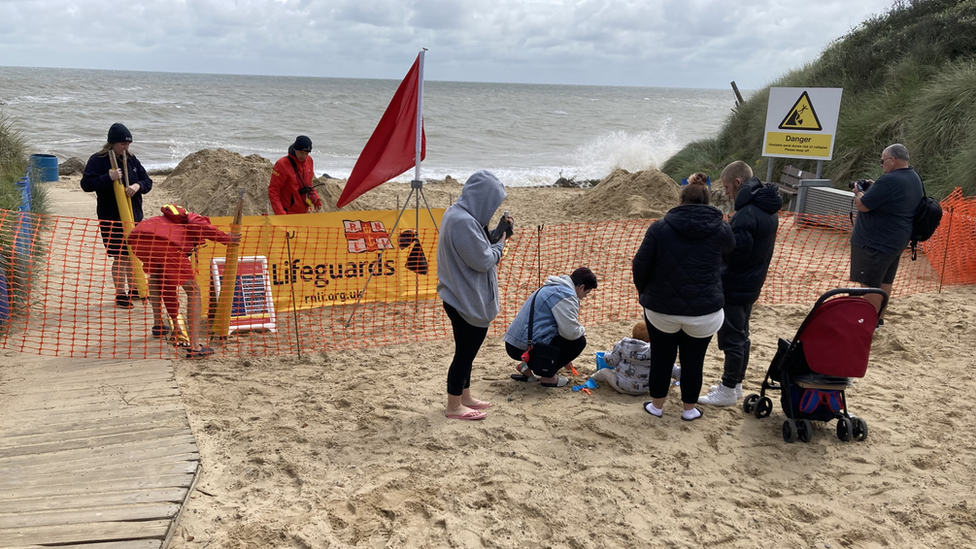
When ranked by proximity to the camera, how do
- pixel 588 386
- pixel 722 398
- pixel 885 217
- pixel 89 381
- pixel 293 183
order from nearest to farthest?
pixel 722 398
pixel 89 381
pixel 588 386
pixel 885 217
pixel 293 183

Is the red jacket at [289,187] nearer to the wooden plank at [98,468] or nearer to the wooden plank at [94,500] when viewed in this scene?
the wooden plank at [98,468]

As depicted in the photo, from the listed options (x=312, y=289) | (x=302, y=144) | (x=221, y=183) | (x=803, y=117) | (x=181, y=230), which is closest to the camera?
(x=181, y=230)

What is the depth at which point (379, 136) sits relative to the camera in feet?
20.6

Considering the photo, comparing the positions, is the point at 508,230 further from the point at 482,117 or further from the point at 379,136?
the point at 482,117

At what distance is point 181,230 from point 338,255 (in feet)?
5.86

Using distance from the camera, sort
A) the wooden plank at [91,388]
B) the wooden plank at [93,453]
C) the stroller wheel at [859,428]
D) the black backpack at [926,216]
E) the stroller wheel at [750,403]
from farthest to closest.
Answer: the black backpack at [926,216] < the wooden plank at [91,388] < the stroller wheel at [750,403] < the stroller wheel at [859,428] < the wooden plank at [93,453]

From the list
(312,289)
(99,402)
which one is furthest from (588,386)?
(99,402)

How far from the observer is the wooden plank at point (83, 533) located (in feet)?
9.50

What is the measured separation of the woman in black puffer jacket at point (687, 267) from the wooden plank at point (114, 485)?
2775 millimetres

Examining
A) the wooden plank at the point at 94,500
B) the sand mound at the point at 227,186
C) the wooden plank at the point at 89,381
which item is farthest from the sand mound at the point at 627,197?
the wooden plank at the point at 94,500

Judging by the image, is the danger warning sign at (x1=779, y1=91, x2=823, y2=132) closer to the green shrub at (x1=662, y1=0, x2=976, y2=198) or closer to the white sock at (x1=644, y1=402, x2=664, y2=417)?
the green shrub at (x1=662, y1=0, x2=976, y2=198)

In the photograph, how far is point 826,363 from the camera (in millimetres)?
3822

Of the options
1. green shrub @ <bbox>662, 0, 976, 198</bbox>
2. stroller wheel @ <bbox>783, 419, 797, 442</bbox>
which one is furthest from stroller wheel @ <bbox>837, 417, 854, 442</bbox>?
green shrub @ <bbox>662, 0, 976, 198</bbox>

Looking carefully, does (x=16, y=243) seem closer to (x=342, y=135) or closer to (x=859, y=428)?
(x=859, y=428)
